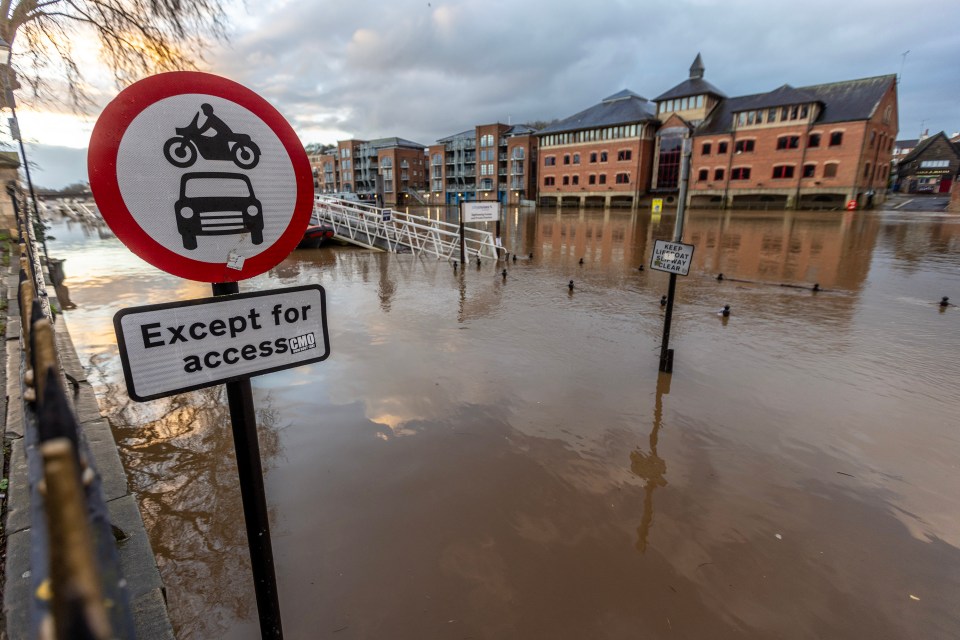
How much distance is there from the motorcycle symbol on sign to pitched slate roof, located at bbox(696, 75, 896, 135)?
48.9 metres

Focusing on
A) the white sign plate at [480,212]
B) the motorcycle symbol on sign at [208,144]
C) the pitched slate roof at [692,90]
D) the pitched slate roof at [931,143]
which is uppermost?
the pitched slate roof at [692,90]

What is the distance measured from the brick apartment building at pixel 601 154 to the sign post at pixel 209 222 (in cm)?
5152

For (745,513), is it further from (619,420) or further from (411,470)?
(411,470)

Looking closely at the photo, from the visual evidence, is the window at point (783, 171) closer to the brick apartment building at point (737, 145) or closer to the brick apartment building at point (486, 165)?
the brick apartment building at point (737, 145)

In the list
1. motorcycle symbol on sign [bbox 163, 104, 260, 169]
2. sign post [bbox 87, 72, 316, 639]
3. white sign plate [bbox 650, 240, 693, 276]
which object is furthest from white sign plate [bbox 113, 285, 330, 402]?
white sign plate [bbox 650, 240, 693, 276]

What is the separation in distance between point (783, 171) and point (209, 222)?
49142mm

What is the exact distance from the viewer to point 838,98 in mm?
39000

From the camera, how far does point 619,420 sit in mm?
5066

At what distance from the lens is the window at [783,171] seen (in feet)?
130

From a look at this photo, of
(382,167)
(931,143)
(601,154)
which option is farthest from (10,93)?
(931,143)

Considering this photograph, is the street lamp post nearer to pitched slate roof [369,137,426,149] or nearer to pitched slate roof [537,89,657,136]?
pitched slate roof [537,89,657,136]

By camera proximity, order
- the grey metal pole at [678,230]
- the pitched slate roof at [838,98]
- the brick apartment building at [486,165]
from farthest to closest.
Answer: the brick apartment building at [486,165] → the pitched slate roof at [838,98] → the grey metal pole at [678,230]

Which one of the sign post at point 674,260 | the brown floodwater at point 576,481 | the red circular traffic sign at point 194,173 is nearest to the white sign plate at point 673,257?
the sign post at point 674,260

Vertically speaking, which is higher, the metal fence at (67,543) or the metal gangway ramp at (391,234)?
the metal fence at (67,543)
